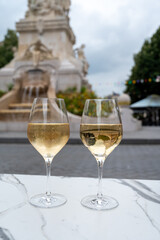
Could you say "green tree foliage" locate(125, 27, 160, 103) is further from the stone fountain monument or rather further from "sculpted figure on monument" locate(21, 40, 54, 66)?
"sculpted figure on monument" locate(21, 40, 54, 66)

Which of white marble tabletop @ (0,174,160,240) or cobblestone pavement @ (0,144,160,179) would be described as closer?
white marble tabletop @ (0,174,160,240)

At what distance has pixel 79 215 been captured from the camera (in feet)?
2.67

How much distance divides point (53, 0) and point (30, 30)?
11.2ft

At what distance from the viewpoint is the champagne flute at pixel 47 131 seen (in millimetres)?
976

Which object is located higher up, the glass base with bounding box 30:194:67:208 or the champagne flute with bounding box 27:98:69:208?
the champagne flute with bounding box 27:98:69:208

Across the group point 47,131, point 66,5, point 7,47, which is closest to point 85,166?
point 47,131

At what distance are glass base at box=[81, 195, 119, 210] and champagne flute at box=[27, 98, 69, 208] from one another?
95mm

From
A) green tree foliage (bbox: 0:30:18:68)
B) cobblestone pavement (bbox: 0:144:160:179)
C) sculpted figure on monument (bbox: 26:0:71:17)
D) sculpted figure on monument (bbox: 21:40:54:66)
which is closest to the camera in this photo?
cobblestone pavement (bbox: 0:144:160:179)

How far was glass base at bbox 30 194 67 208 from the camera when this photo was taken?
0.90 meters

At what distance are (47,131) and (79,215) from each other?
35 cm

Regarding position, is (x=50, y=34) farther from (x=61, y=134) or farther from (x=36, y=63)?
(x=61, y=134)

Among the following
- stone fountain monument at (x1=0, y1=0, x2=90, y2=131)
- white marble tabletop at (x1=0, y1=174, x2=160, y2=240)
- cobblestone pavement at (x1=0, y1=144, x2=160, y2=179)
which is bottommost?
cobblestone pavement at (x1=0, y1=144, x2=160, y2=179)

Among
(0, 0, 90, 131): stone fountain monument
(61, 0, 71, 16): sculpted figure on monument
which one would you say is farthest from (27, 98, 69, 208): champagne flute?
(61, 0, 71, 16): sculpted figure on monument

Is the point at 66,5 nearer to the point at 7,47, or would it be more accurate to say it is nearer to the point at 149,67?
the point at 149,67
